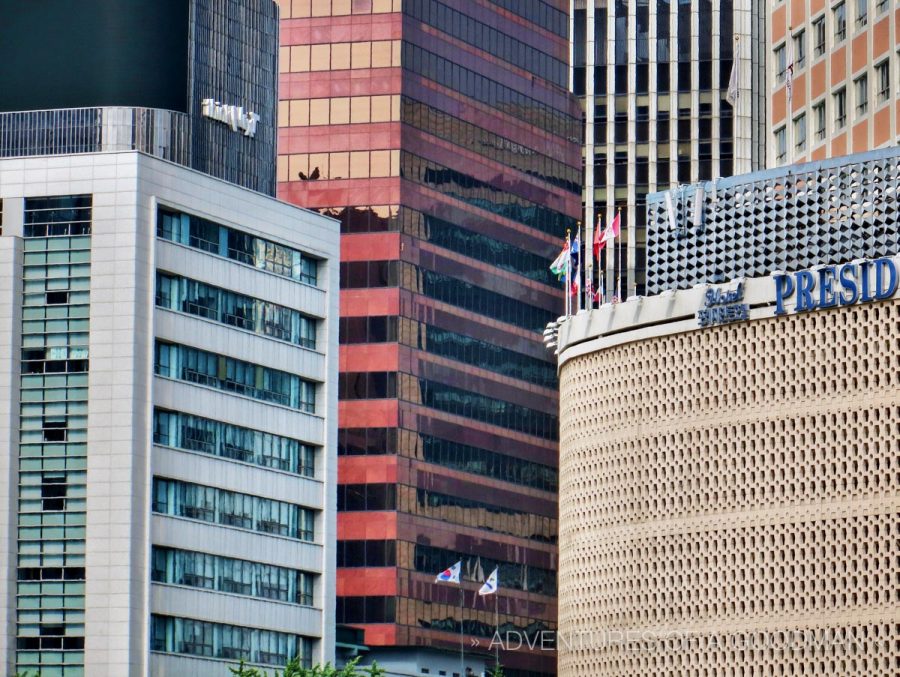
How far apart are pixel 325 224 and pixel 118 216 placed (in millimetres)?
24149

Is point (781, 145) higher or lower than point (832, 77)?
lower

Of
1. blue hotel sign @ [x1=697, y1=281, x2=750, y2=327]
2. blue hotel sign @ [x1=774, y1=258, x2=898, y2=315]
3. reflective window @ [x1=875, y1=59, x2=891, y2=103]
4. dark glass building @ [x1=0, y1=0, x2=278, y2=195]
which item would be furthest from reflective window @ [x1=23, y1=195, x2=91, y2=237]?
reflective window @ [x1=875, y1=59, x2=891, y2=103]

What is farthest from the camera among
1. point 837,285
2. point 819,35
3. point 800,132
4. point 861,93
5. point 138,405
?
point 800,132

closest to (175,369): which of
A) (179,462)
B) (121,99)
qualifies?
(179,462)

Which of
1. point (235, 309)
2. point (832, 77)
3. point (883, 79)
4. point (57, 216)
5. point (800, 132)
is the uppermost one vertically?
point (832, 77)

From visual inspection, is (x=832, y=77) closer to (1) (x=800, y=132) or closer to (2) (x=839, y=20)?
(2) (x=839, y=20)

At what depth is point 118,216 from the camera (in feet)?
587

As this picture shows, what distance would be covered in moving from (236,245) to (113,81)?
14292 mm

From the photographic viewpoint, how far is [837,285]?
166500 millimetres

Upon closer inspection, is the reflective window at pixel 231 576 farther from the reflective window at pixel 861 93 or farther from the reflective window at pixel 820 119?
the reflective window at pixel 861 93

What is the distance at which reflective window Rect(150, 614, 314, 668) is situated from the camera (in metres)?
178

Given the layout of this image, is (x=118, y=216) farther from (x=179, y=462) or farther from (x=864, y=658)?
(x=864, y=658)

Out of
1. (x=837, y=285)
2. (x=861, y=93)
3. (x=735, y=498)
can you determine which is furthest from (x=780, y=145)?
(x=735, y=498)

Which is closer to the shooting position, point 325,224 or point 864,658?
point 864,658
